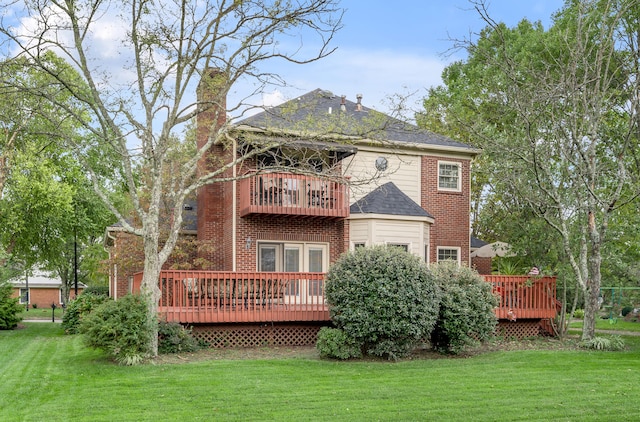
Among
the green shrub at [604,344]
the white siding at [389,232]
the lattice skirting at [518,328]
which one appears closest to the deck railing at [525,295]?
the lattice skirting at [518,328]

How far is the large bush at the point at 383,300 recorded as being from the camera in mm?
13039

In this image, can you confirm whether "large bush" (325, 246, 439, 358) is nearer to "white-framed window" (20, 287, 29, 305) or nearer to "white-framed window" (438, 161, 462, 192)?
"white-framed window" (438, 161, 462, 192)

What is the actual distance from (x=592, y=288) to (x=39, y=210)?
19628 mm

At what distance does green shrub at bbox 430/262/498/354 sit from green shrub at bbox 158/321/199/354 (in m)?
5.51

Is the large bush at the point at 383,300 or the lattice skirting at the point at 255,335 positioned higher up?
the large bush at the point at 383,300

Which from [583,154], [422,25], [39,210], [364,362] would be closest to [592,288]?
[583,154]

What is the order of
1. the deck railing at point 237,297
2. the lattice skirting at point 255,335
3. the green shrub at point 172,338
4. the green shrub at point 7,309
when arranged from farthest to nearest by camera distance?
the green shrub at point 7,309
the lattice skirting at point 255,335
the deck railing at point 237,297
the green shrub at point 172,338

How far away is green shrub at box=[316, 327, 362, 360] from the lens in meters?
13.1

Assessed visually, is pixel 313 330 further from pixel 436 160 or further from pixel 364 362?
pixel 436 160

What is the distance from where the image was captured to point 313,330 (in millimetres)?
15938

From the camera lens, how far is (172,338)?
1378cm

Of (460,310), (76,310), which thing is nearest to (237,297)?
(460,310)

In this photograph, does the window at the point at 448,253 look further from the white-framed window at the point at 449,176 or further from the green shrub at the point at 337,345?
the green shrub at the point at 337,345

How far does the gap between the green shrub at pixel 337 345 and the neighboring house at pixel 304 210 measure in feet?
7.20
